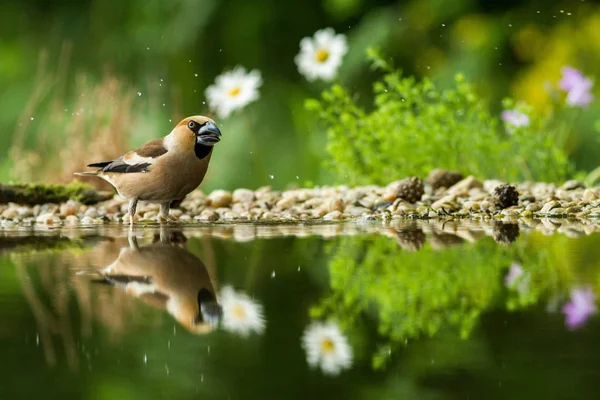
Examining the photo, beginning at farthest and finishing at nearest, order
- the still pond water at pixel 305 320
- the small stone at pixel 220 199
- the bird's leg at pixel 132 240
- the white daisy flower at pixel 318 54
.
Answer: the white daisy flower at pixel 318 54
the small stone at pixel 220 199
the bird's leg at pixel 132 240
the still pond water at pixel 305 320

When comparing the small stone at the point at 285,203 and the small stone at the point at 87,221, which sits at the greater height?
the small stone at the point at 285,203

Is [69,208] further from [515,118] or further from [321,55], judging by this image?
[515,118]

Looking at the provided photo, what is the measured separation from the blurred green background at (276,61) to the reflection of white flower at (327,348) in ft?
13.8

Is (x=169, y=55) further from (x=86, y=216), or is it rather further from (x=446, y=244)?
(x=446, y=244)

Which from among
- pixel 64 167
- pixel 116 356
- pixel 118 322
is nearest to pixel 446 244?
pixel 118 322

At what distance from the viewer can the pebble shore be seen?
407 cm

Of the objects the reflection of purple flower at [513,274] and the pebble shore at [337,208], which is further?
the pebble shore at [337,208]

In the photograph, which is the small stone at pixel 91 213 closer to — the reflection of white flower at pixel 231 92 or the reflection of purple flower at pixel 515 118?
the reflection of white flower at pixel 231 92

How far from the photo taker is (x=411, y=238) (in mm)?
3148

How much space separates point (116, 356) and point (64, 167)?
4262 millimetres

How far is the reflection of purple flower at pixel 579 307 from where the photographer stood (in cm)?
167

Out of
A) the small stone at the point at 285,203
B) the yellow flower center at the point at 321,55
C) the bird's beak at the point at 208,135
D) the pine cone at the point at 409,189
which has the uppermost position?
the yellow flower center at the point at 321,55

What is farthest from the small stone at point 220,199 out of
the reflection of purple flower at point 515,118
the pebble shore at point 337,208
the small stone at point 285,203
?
the reflection of purple flower at point 515,118

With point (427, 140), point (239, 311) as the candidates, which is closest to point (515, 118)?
point (427, 140)
